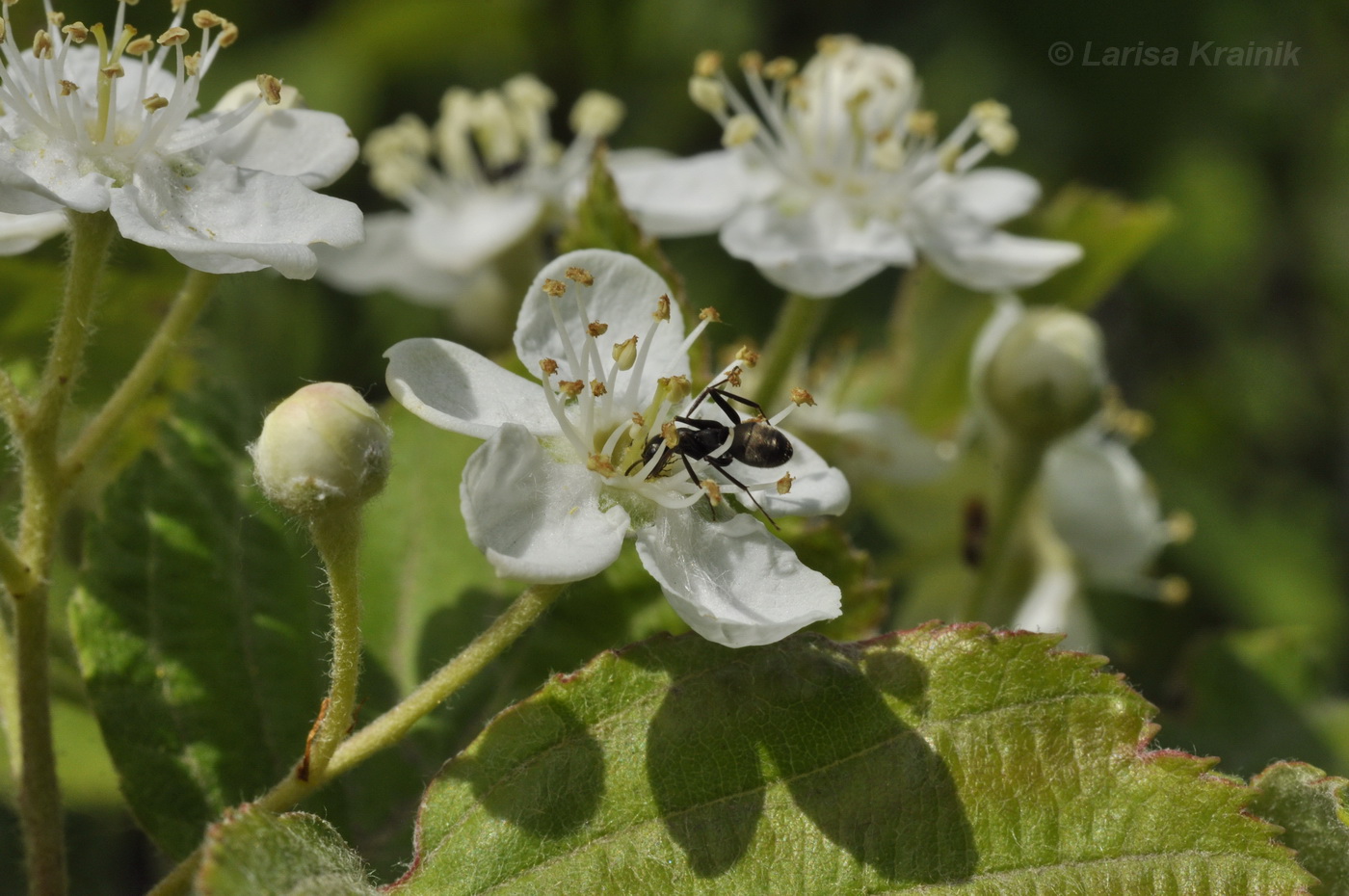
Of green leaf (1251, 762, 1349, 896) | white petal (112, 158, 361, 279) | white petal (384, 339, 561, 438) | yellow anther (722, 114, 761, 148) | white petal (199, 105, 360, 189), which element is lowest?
green leaf (1251, 762, 1349, 896)

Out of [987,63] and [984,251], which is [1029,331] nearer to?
[984,251]

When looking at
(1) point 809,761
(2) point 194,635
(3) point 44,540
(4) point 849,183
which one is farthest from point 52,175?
(4) point 849,183

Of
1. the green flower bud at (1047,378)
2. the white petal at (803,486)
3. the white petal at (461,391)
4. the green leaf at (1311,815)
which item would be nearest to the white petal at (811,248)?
the green flower bud at (1047,378)

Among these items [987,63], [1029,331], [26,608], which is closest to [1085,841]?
[26,608]

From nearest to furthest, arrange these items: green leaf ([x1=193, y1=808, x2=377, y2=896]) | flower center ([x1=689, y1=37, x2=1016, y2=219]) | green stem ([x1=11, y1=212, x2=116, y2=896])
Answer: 1. green leaf ([x1=193, y1=808, x2=377, y2=896])
2. green stem ([x1=11, y1=212, x2=116, y2=896])
3. flower center ([x1=689, y1=37, x2=1016, y2=219])

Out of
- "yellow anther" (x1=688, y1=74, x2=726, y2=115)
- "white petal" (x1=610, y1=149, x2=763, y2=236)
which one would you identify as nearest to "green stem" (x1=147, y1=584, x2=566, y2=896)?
"white petal" (x1=610, y1=149, x2=763, y2=236)

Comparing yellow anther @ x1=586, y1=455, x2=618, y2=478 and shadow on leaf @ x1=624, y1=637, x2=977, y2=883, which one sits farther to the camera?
yellow anther @ x1=586, y1=455, x2=618, y2=478

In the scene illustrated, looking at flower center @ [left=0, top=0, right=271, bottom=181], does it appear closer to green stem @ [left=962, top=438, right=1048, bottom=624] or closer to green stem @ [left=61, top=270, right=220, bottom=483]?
green stem @ [left=61, top=270, right=220, bottom=483]

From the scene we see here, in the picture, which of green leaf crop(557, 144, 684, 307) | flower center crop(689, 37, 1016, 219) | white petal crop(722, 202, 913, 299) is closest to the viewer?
green leaf crop(557, 144, 684, 307)
